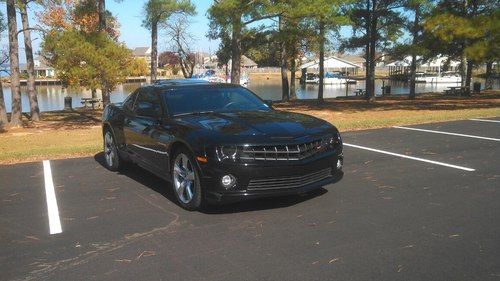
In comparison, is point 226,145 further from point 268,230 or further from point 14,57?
point 14,57

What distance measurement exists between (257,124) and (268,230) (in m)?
1.24

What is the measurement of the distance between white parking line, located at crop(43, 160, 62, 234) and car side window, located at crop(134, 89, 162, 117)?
154 centimetres

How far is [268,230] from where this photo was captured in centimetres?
453

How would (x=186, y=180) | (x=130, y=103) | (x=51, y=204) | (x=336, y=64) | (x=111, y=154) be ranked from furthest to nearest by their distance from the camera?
(x=336, y=64), (x=111, y=154), (x=130, y=103), (x=51, y=204), (x=186, y=180)

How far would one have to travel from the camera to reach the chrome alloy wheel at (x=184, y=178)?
5266 mm

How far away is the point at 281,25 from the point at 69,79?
10.2 meters

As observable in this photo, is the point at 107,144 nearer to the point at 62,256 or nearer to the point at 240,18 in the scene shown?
the point at 62,256

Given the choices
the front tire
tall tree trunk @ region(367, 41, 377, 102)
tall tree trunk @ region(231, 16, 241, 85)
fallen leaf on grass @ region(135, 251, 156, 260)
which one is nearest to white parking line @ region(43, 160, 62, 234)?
fallen leaf on grass @ region(135, 251, 156, 260)

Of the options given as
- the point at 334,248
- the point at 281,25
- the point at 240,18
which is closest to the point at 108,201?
the point at 334,248

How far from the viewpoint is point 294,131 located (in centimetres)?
509

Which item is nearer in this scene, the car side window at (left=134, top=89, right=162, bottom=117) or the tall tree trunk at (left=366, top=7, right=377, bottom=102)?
the car side window at (left=134, top=89, right=162, bottom=117)

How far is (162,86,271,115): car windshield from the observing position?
6078 mm

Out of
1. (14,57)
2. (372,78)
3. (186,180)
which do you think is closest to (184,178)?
(186,180)

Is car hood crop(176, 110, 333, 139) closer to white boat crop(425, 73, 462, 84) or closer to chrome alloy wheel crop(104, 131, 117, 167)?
chrome alloy wheel crop(104, 131, 117, 167)
